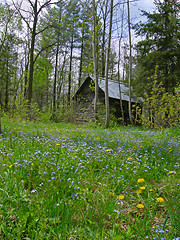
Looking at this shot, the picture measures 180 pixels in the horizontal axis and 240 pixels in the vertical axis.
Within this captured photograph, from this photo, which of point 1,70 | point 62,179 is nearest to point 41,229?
point 62,179

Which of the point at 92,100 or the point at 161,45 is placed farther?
the point at 92,100

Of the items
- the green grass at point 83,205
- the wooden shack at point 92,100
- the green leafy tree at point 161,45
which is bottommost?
the green grass at point 83,205

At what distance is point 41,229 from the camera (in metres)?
1.32

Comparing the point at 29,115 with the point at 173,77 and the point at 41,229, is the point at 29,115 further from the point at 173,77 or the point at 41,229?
the point at 41,229

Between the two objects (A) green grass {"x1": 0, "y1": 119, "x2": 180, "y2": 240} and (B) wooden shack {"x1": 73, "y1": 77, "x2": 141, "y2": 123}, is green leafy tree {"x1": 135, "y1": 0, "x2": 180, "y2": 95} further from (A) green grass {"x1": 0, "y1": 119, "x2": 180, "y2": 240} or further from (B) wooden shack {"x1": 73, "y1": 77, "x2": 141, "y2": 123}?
(A) green grass {"x1": 0, "y1": 119, "x2": 180, "y2": 240}

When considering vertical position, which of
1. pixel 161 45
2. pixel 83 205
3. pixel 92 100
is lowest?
pixel 83 205

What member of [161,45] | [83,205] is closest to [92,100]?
[161,45]

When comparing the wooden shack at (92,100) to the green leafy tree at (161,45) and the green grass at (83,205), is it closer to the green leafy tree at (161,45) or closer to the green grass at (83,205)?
the green leafy tree at (161,45)

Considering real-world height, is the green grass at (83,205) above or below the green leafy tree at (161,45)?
below

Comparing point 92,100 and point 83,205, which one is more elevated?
point 92,100

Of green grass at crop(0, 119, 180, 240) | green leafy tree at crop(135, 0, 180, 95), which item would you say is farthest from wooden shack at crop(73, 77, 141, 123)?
green grass at crop(0, 119, 180, 240)

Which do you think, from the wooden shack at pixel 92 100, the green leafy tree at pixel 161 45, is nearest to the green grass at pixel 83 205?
the green leafy tree at pixel 161 45

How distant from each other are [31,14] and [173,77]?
37.8 ft

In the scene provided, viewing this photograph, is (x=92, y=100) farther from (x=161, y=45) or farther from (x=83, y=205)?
(x=83, y=205)
